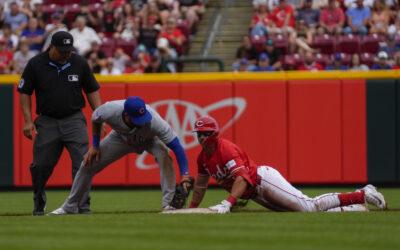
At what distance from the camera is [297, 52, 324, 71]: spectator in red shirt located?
18578 mm

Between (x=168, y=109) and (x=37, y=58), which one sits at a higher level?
(x=37, y=58)

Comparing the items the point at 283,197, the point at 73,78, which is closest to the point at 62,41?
the point at 73,78

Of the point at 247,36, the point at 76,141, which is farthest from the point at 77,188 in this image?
the point at 247,36

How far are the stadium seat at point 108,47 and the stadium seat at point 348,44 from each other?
4186mm

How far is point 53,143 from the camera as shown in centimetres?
1189

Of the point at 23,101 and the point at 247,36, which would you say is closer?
the point at 23,101

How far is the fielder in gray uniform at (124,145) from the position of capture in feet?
37.0

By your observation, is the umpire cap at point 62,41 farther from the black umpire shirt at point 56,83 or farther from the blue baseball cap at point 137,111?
the blue baseball cap at point 137,111

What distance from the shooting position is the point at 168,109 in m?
17.6

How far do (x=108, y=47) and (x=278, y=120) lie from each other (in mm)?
4403

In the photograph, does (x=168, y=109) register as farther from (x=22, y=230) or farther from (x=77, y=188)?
(x=22, y=230)

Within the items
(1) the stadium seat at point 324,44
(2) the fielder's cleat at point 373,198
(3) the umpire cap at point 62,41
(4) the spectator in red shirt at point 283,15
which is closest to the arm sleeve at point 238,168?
(2) the fielder's cleat at point 373,198

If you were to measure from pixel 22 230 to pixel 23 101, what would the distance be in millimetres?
2786

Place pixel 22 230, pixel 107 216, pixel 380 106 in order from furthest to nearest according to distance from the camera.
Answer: pixel 380 106
pixel 107 216
pixel 22 230
